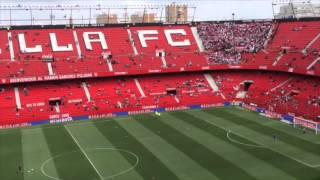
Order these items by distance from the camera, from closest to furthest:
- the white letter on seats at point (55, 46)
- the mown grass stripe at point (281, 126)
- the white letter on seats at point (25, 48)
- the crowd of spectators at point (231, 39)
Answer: the mown grass stripe at point (281, 126) < the white letter on seats at point (25, 48) < the white letter on seats at point (55, 46) < the crowd of spectators at point (231, 39)

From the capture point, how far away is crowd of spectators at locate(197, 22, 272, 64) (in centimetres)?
7544

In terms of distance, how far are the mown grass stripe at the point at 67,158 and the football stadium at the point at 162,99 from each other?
0.12 metres

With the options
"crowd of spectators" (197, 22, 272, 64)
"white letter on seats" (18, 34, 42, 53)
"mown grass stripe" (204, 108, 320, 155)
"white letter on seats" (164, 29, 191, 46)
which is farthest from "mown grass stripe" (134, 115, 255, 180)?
"crowd of spectators" (197, 22, 272, 64)

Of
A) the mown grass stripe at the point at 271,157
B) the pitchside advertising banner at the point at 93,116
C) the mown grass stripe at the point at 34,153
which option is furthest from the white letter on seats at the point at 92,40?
the mown grass stripe at the point at 271,157

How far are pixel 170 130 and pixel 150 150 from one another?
866 centimetres

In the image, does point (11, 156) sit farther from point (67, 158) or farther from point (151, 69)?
point (151, 69)

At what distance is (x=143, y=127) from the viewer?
52.3 m

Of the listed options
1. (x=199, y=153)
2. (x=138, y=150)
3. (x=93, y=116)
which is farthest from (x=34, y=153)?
(x=199, y=153)

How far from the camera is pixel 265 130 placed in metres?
49.1

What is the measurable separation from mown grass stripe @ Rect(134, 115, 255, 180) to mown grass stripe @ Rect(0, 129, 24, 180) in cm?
1657

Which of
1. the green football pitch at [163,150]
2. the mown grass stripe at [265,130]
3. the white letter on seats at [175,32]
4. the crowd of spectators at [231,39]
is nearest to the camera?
the green football pitch at [163,150]

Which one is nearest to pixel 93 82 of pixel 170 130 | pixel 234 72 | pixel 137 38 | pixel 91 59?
pixel 91 59

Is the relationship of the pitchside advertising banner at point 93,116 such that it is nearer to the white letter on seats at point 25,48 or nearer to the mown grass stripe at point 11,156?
the mown grass stripe at point 11,156

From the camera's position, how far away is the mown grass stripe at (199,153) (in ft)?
114
